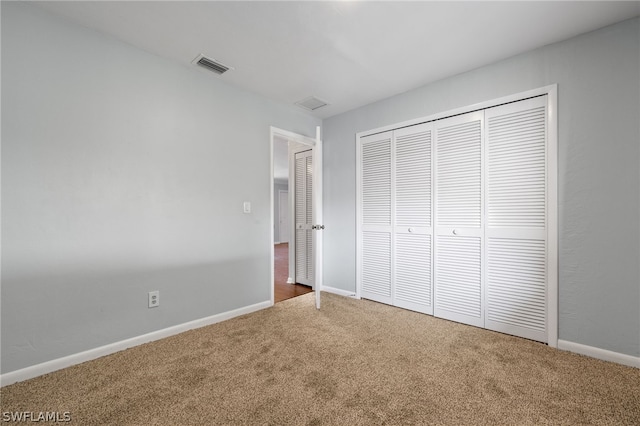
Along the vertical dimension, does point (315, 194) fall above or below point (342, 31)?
below

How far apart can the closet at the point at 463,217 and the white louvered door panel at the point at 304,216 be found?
915 millimetres

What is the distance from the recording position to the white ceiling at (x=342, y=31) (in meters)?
1.86

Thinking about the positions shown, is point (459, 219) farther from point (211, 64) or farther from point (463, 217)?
point (211, 64)

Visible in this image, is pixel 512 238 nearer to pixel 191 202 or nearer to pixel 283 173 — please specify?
pixel 191 202

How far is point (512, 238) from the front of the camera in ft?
8.04

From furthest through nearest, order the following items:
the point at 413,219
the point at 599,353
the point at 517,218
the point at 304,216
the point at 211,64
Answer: the point at 304,216 < the point at 413,219 < the point at 211,64 < the point at 517,218 < the point at 599,353

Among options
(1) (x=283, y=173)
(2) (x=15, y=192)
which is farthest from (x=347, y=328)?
(1) (x=283, y=173)

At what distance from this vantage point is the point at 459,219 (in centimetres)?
276

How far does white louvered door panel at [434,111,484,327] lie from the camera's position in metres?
2.64

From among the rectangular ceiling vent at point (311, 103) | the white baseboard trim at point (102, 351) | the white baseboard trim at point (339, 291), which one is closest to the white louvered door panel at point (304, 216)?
the white baseboard trim at point (339, 291)

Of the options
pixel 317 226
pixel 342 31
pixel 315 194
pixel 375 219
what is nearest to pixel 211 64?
pixel 342 31

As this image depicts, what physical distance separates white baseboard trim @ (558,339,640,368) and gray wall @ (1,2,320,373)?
281cm

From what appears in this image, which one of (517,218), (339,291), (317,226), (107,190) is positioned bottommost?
(339,291)

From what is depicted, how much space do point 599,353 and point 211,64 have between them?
3817 millimetres
